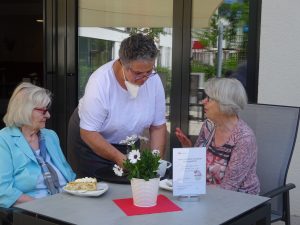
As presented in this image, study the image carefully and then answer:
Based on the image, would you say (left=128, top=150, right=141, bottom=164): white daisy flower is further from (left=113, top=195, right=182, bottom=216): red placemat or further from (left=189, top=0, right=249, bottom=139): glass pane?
(left=189, top=0, right=249, bottom=139): glass pane

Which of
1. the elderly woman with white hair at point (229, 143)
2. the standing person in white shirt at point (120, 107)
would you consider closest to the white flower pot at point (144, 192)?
the standing person in white shirt at point (120, 107)

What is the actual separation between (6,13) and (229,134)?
26.2 ft

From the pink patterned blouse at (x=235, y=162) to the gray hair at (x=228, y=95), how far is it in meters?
0.09

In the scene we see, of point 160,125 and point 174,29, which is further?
point 174,29

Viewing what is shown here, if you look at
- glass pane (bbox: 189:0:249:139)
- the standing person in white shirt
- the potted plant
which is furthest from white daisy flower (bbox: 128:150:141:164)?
glass pane (bbox: 189:0:249:139)

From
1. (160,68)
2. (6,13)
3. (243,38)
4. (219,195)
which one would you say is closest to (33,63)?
(6,13)

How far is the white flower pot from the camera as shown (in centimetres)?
186

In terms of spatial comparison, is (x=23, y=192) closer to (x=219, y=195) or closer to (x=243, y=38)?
(x=219, y=195)

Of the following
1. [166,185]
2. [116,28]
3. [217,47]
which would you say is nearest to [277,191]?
[166,185]

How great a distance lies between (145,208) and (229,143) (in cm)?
77

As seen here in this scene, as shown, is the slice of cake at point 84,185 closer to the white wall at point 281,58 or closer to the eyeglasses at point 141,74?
the eyeglasses at point 141,74

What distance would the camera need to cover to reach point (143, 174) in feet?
6.07

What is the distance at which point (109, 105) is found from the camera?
2586mm

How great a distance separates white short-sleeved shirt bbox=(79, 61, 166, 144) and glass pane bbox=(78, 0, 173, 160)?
1.39 meters
